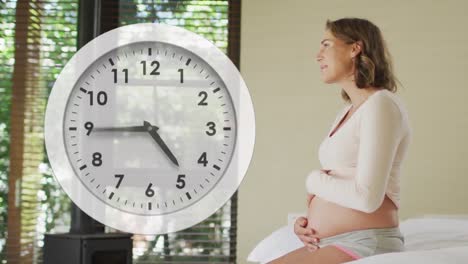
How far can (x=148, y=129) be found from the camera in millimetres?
2096

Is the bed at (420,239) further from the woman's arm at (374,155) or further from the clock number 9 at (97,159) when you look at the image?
the clock number 9 at (97,159)

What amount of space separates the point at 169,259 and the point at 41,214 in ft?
2.39

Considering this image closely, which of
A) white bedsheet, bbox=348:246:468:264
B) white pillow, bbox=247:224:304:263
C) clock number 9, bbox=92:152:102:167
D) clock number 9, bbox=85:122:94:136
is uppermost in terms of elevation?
clock number 9, bbox=85:122:94:136

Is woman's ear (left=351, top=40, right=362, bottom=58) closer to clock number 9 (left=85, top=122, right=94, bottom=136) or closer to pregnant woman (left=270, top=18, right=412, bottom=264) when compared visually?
pregnant woman (left=270, top=18, right=412, bottom=264)

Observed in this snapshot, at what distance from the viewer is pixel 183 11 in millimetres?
3826

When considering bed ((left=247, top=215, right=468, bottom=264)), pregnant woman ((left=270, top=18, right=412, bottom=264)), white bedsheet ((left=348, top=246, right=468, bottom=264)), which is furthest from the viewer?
bed ((left=247, top=215, right=468, bottom=264))

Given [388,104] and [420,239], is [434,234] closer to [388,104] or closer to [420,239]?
[420,239]

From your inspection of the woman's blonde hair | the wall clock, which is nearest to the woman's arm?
the woman's blonde hair

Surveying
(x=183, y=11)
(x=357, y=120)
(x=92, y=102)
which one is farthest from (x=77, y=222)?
(x=183, y=11)

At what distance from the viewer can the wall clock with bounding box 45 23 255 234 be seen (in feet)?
7.02

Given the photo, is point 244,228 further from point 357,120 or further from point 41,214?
point 357,120

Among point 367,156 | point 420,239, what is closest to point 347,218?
point 367,156

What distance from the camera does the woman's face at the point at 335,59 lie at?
156 cm

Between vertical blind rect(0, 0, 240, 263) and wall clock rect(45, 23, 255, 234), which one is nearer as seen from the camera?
wall clock rect(45, 23, 255, 234)
